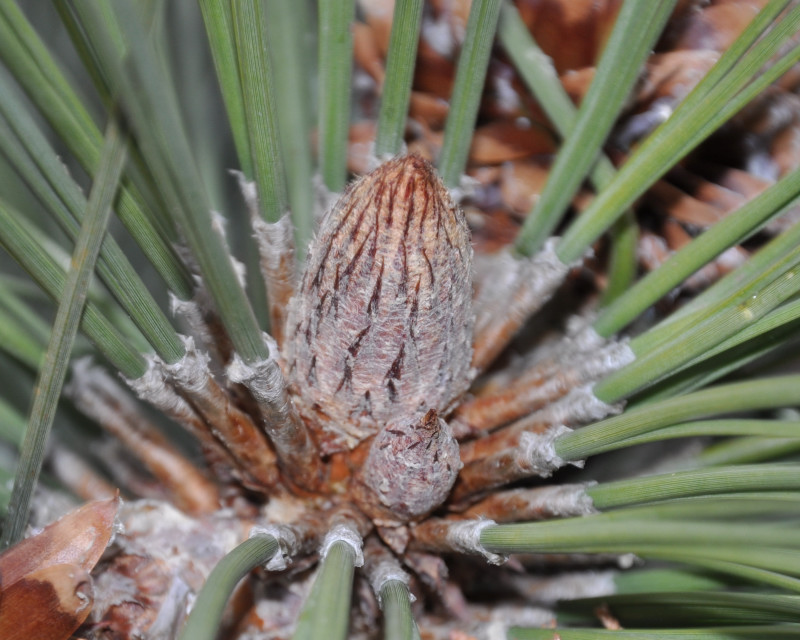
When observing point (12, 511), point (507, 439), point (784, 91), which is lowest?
point (12, 511)

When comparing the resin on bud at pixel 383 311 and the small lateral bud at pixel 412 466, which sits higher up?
the resin on bud at pixel 383 311

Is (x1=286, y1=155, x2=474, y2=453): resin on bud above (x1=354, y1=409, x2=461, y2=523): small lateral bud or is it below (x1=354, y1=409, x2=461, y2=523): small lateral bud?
above

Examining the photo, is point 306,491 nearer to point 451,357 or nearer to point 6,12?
point 451,357

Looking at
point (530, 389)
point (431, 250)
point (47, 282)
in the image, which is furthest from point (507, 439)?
point (47, 282)
